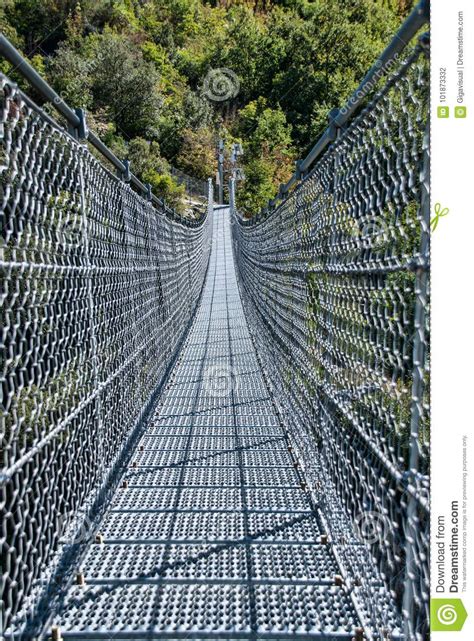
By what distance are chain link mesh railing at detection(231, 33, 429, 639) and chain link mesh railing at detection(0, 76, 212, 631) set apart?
2.76ft

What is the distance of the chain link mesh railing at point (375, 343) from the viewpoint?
1.01m

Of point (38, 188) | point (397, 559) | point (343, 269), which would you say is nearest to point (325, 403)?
point (343, 269)

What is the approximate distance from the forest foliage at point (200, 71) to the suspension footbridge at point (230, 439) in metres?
17.3

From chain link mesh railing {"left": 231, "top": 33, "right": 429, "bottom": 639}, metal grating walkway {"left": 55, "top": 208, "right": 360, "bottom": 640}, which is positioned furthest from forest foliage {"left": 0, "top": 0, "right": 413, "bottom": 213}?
chain link mesh railing {"left": 231, "top": 33, "right": 429, "bottom": 639}

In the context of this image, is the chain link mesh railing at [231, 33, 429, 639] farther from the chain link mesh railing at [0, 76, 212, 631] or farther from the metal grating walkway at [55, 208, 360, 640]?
the chain link mesh railing at [0, 76, 212, 631]

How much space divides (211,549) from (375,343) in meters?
0.96

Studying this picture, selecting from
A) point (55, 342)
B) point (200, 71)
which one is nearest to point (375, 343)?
point (55, 342)

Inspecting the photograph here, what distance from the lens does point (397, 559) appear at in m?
1.15

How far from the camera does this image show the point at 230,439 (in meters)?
2.79

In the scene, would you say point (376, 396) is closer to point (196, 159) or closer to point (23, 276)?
point (23, 276)

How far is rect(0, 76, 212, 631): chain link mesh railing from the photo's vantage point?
116 centimetres

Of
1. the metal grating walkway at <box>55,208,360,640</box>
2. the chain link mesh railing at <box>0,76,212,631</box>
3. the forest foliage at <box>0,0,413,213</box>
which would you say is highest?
the forest foliage at <box>0,0,413,213</box>

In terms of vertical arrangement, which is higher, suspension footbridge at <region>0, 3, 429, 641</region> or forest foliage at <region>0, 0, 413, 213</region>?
forest foliage at <region>0, 0, 413, 213</region>
